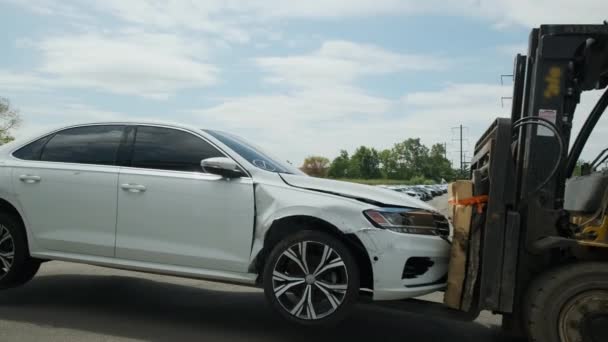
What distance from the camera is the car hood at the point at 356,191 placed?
4.49 meters

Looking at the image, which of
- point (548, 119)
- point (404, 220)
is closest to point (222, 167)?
point (404, 220)

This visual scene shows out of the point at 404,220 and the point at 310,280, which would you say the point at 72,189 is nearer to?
the point at 310,280

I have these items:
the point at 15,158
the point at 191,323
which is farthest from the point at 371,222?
the point at 15,158

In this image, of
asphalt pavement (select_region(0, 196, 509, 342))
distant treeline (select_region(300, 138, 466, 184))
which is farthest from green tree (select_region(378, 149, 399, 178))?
asphalt pavement (select_region(0, 196, 509, 342))

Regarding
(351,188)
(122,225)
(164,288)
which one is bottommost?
(164,288)

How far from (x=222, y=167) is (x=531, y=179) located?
94.1 inches

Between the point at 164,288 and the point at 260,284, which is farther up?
the point at 260,284

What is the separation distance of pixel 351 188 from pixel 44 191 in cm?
289

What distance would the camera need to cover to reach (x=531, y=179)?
420cm

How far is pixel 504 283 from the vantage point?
4.05m

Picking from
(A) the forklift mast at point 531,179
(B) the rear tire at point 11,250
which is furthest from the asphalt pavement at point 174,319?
(A) the forklift mast at point 531,179

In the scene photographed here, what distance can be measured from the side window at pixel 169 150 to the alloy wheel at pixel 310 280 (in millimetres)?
1183

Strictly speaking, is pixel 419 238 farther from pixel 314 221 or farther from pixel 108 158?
pixel 108 158

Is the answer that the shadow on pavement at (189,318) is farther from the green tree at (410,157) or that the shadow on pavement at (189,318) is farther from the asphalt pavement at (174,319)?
the green tree at (410,157)
